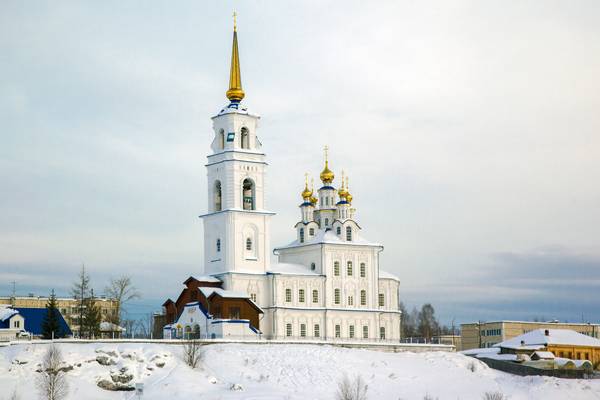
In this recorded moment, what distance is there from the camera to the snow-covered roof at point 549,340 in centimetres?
8988

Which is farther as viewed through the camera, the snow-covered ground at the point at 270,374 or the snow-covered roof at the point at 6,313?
the snow-covered roof at the point at 6,313

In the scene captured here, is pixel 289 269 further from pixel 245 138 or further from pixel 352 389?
pixel 352 389

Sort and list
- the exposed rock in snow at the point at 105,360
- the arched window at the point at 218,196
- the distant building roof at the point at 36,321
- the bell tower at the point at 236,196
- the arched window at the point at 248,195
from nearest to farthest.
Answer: the exposed rock in snow at the point at 105,360 < the distant building roof at the point at 36,321 < the bell tower at the point at 236,196 < the arched window at the point at 248,195 < the arched window at the point at 218,196

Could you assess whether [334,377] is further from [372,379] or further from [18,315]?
[18,315]

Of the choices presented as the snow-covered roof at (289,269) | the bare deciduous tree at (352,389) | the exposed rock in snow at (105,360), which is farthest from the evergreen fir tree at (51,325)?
the bare deciduous tree at (352,389)

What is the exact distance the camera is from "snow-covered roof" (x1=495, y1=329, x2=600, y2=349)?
295ft

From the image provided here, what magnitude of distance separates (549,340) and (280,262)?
23408mm

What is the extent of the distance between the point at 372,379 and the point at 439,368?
8.04 metres

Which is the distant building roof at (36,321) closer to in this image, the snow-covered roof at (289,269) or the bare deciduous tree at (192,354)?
the bare deciduous tree at (192,354)

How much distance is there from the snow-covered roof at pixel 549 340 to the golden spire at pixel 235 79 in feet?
96.8

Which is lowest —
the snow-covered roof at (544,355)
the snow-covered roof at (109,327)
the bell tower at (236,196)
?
the snow-covered roof at (544,355)

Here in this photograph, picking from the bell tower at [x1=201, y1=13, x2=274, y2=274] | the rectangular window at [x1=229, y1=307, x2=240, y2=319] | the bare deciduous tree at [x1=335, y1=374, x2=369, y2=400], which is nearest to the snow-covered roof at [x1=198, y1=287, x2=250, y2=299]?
the rectangular window at [x1=229, y1=307, x2=240, y2=319]

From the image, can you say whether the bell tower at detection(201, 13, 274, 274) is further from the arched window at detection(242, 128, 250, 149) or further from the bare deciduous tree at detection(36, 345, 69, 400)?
the bare deciduous tree at detection(36, 345, 69, 400)

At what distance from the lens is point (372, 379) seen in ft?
213
